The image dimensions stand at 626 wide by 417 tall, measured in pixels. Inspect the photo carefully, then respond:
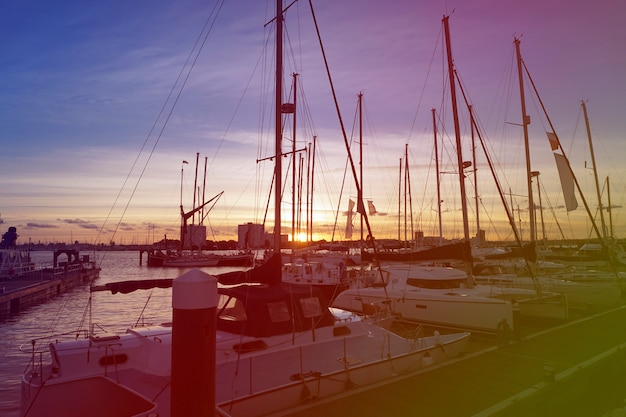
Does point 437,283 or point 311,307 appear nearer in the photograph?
point 311,307

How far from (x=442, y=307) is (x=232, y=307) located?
10.6 metres

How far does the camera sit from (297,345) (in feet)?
30.1

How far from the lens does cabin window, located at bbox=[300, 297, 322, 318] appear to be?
9.86 metres

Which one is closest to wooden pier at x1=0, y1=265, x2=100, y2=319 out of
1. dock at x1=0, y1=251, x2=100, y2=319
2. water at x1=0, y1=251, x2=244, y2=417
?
dock at x1=0, y1=251, x2=100, y2=319

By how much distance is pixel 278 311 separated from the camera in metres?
9.42

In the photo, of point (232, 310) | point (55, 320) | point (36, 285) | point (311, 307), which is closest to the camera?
point (232, 310)

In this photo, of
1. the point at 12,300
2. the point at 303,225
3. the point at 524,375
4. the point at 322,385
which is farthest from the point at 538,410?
the point at 303,225

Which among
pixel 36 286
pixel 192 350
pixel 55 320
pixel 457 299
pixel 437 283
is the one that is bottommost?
pixel 55 320

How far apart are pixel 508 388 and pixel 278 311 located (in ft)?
16.4

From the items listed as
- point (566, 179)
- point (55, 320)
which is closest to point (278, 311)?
point (566, 179)

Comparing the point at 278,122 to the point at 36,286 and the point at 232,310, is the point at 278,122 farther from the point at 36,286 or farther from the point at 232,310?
the point at 36,286

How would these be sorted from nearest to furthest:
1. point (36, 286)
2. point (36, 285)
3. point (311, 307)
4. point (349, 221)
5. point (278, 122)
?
point (311, 307)
point (278, 122)
point (36, 286)
point (36, 285)
point (349, 221)

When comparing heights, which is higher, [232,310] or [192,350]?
[192,350]

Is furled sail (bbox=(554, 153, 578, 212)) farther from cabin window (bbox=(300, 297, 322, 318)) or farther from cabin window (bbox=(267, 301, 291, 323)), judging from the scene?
cabin window (bbox=(267, 301, 291, 323))
